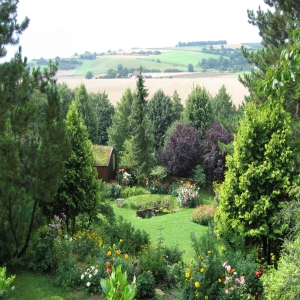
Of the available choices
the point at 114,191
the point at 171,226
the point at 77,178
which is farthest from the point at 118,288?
the point at 114,191

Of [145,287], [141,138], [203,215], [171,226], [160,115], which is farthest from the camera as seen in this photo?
[160,115]

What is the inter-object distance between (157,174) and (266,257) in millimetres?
14436

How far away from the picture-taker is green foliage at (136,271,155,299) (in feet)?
26.3

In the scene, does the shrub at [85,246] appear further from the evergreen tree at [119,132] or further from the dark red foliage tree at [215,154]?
the evergreen tree at [119,132]

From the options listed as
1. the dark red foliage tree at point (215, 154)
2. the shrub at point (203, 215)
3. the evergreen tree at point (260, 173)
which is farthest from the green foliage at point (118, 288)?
the dark red foliage tree at point (215, 154)

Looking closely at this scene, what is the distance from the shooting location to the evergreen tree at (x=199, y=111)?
28.9 m

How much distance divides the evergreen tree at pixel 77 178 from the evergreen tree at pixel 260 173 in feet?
14.5

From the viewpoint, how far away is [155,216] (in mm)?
19312

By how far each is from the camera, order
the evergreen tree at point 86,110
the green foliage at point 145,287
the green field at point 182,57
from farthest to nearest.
Result: the green field at point 182,57 < the evergreen tree at point 86,110 < the green foliage at point 145,287

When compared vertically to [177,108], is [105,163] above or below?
below

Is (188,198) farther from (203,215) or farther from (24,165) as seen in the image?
(24,165)

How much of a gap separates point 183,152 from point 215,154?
208cm

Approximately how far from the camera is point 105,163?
24.2 meters

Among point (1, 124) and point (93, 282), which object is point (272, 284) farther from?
point (1, 124)
